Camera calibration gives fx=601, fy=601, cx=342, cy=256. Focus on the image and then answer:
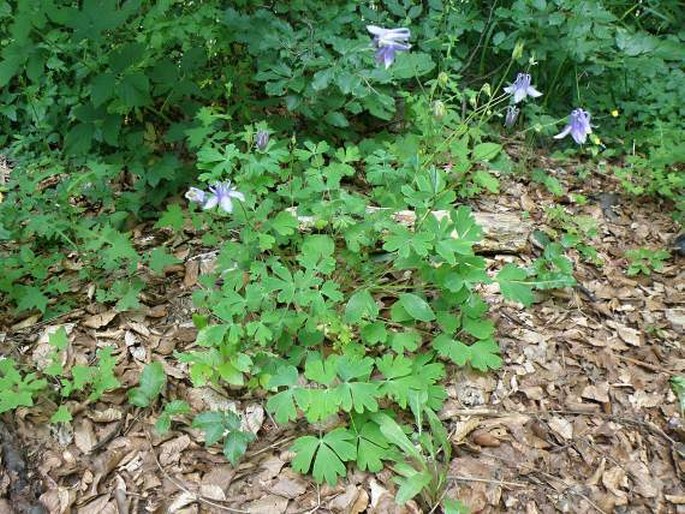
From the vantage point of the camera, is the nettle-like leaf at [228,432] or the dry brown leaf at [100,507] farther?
the nettle-like leaf at [228,432]

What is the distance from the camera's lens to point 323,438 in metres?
2.07

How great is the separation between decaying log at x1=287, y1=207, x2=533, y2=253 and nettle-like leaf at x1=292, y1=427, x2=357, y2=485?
126cm

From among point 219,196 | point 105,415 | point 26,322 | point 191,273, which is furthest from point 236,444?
point 26,322

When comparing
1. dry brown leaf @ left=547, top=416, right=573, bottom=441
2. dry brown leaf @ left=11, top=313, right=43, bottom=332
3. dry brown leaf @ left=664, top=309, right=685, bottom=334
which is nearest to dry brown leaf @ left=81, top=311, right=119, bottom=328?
dry brown leaf @ left=11, top=313, right=43, bottom=332

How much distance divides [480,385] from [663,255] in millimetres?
1374

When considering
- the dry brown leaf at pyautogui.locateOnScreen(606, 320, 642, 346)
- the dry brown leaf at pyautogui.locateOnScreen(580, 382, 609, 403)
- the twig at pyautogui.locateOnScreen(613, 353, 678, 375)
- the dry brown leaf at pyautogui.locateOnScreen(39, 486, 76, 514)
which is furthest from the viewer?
the dry brown leaf at pyautogui.locateOnScreen(606, 320, 642, 346)

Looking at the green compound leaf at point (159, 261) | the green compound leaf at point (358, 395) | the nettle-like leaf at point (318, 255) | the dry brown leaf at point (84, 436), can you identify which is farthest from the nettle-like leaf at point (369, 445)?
the green compound leaf at point (159, 261)

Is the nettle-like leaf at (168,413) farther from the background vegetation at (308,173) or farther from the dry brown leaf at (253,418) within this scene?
the dry brown leaf at (253,418)

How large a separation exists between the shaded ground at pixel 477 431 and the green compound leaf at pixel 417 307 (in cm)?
31

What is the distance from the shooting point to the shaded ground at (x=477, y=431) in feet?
6.74

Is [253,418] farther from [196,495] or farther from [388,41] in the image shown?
[388,41]

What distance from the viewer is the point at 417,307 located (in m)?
2.37

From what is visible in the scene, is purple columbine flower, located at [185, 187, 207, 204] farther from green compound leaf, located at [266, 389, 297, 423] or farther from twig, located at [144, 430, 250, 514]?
twig, located at [144, 430, 250, 514]

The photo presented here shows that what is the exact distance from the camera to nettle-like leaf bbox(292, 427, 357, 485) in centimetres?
199
